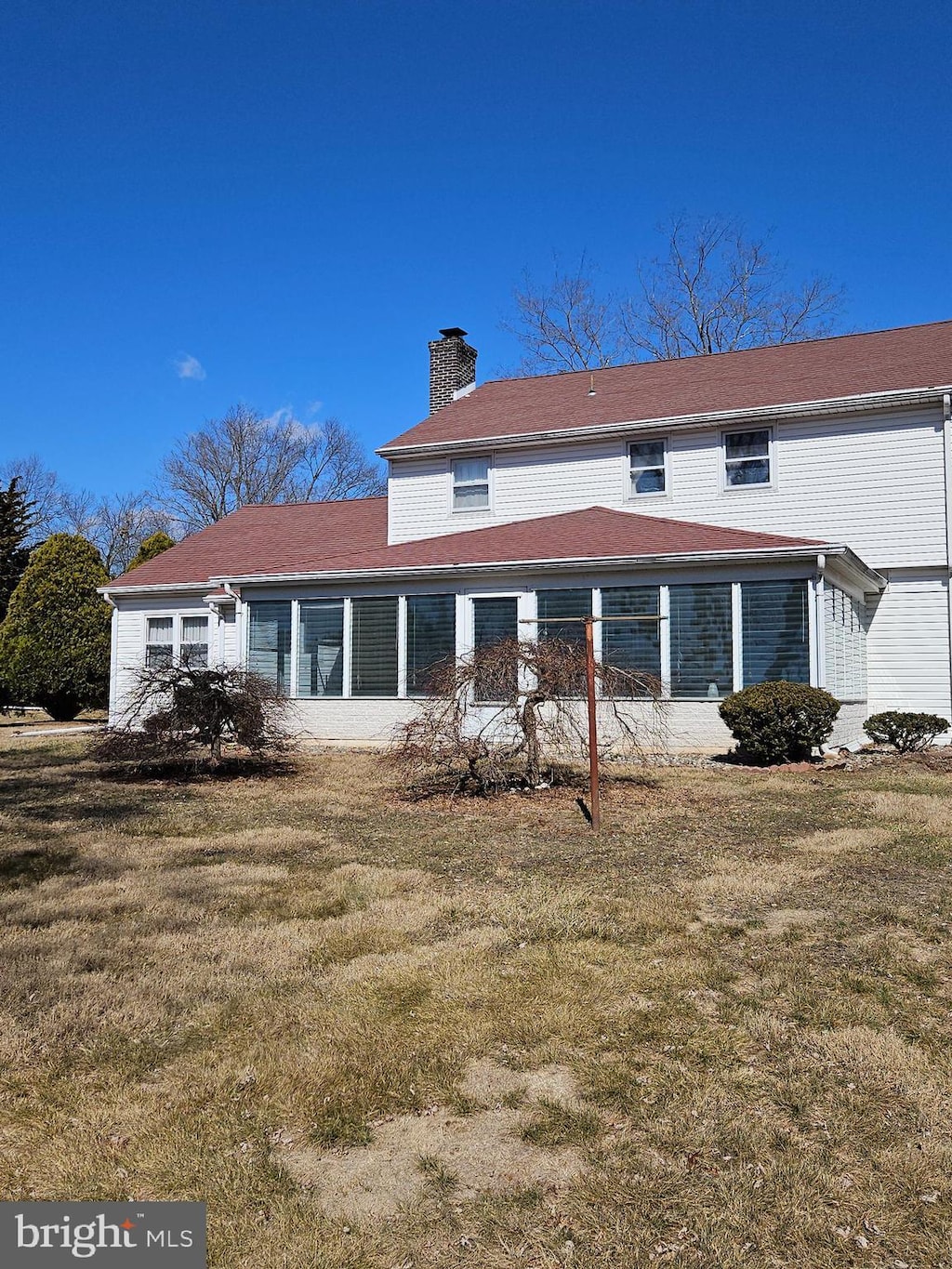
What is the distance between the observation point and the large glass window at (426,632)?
15852 mm

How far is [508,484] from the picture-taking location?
18.3 meters

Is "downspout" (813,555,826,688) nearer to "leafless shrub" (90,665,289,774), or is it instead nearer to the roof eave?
the roof eave

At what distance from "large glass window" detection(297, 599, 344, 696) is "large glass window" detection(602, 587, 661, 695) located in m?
4.93

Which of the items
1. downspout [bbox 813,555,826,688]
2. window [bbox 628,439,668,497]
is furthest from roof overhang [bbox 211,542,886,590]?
window [bbox 628,439,668,497]

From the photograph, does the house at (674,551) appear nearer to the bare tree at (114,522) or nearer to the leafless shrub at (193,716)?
the leafless shrub at (193,716)

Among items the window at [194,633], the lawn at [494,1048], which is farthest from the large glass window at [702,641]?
the window at [194,633]

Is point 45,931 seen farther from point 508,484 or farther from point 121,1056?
point 508,484

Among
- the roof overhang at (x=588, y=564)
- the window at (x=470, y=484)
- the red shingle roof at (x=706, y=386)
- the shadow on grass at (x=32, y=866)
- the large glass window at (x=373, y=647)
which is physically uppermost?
the red shingle roof at (x=706, y=386)

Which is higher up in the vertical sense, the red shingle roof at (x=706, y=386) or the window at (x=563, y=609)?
the red shingle roof at (x=706, y=386)

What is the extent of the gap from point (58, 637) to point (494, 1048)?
21.6 meters

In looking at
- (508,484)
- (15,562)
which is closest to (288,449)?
(15,562)

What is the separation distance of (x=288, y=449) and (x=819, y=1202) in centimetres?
4380

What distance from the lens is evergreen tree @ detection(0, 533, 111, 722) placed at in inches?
877

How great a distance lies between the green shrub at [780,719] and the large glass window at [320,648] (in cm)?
715
